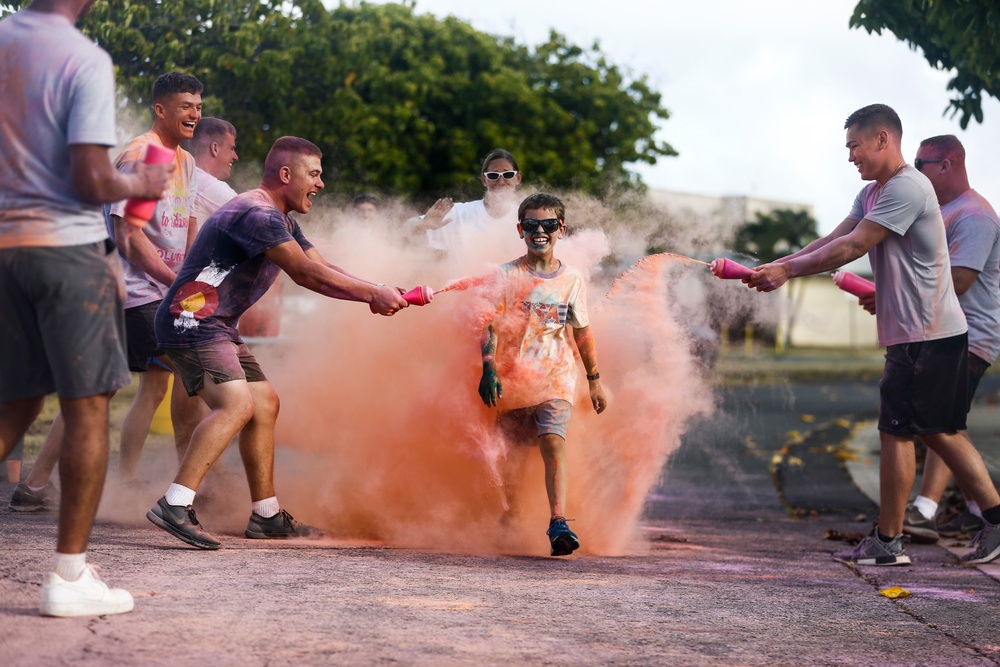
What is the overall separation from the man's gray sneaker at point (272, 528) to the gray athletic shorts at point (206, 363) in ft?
2.26

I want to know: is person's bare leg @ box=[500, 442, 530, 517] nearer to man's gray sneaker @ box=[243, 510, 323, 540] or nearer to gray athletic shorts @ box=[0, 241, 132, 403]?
man's gray sneaker @ box=[243, 510, 323, 540]

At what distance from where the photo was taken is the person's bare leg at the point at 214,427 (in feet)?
16.6

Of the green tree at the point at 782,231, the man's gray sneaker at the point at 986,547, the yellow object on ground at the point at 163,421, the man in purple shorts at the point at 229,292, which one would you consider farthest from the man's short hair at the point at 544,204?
the green tree at the point at 782,231

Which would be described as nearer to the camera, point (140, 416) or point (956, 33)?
point (140, 416)

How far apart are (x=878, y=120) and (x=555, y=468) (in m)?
2.24

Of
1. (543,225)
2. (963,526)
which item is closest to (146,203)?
(543,225)

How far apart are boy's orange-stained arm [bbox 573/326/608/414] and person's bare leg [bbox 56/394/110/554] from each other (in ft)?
8.50

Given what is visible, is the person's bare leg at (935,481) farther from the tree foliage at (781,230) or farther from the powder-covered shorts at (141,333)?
the tree foliage at (781,230)

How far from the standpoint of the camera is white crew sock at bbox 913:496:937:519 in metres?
6.78

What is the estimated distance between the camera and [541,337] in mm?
5598

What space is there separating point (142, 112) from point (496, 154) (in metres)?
4.19

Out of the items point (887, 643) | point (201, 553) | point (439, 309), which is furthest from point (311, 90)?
point (887, 643)

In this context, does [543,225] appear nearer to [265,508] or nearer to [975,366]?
[265,508]

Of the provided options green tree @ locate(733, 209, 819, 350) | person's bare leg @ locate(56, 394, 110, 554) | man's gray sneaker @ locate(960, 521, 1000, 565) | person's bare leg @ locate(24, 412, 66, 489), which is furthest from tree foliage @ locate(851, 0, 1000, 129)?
green tree @ locate(733, 209, 819, 350)
